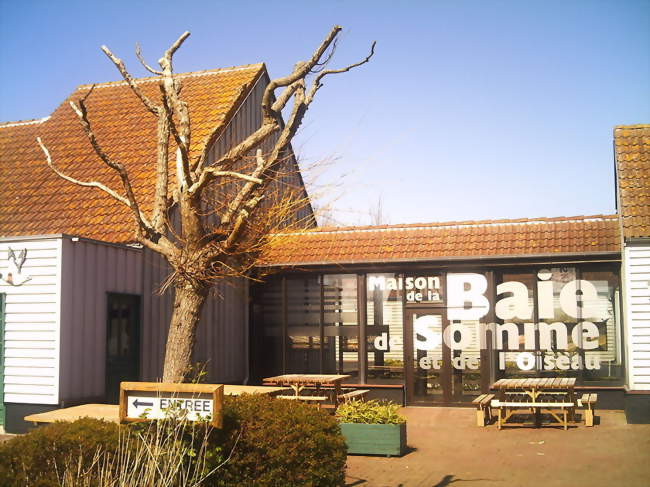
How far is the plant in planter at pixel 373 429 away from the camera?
12117mm

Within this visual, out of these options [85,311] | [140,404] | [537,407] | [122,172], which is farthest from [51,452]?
[537,407]

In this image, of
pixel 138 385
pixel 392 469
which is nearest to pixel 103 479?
pixel 138 385

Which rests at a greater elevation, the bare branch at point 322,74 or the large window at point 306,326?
the bare branch at point 322,74

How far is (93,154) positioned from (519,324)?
1059 cm

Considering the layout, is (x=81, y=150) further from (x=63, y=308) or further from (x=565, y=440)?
(x=565, y=440)

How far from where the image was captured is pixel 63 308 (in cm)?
1370

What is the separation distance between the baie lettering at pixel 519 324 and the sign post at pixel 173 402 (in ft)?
38.1

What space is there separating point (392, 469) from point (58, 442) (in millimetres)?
5493

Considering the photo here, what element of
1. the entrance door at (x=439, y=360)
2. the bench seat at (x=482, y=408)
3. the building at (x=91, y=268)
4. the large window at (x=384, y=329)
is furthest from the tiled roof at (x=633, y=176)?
the building at (x=91, y=268)

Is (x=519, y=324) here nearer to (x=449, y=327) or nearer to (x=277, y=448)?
(x=449, y=327)

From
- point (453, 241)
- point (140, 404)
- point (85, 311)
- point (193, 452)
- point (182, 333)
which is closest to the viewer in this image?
point (193, 452)

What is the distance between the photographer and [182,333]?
8.24 metres

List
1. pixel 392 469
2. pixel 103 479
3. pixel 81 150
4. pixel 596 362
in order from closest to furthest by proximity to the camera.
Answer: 1. pixel 103 479
2. pixel 392 469
3. pixel 596 362
4. pixel 81 150

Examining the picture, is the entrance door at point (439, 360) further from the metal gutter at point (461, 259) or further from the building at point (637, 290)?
the building at point (637, 290)
